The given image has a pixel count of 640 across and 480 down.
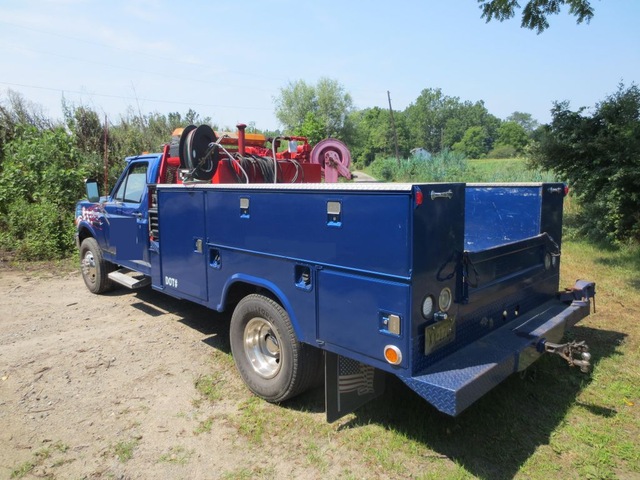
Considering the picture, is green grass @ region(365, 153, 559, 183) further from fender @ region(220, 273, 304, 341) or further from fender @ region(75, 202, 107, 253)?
fender @ region(220, 273, 304, 341)

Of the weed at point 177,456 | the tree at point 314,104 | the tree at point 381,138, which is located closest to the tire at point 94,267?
the weed at point 177,456

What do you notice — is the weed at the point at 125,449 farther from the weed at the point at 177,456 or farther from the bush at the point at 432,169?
the bush at the point at 432,169

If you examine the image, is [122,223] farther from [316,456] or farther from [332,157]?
[316,456]

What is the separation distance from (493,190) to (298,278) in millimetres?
2236

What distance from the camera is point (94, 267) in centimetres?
708

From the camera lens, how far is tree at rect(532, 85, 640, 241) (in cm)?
903

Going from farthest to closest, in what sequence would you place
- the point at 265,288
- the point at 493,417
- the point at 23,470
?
the point at 265,288 < the point at 493,417 < the point at 23,470

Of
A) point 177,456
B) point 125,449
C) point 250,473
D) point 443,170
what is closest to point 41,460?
point 125,449

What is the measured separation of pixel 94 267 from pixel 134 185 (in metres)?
1.81

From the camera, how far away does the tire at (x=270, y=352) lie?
11.2 feet

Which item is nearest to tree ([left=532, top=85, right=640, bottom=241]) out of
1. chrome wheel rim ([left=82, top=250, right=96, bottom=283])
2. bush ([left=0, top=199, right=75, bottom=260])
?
chrome wheel rim ([left=82, top=250, right=96, bottom=283])

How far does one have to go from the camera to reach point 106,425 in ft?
11.7

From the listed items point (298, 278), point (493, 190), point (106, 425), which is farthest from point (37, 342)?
point (493, 190)

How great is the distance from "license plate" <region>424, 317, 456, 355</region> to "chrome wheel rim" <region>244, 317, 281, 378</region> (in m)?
1.40
